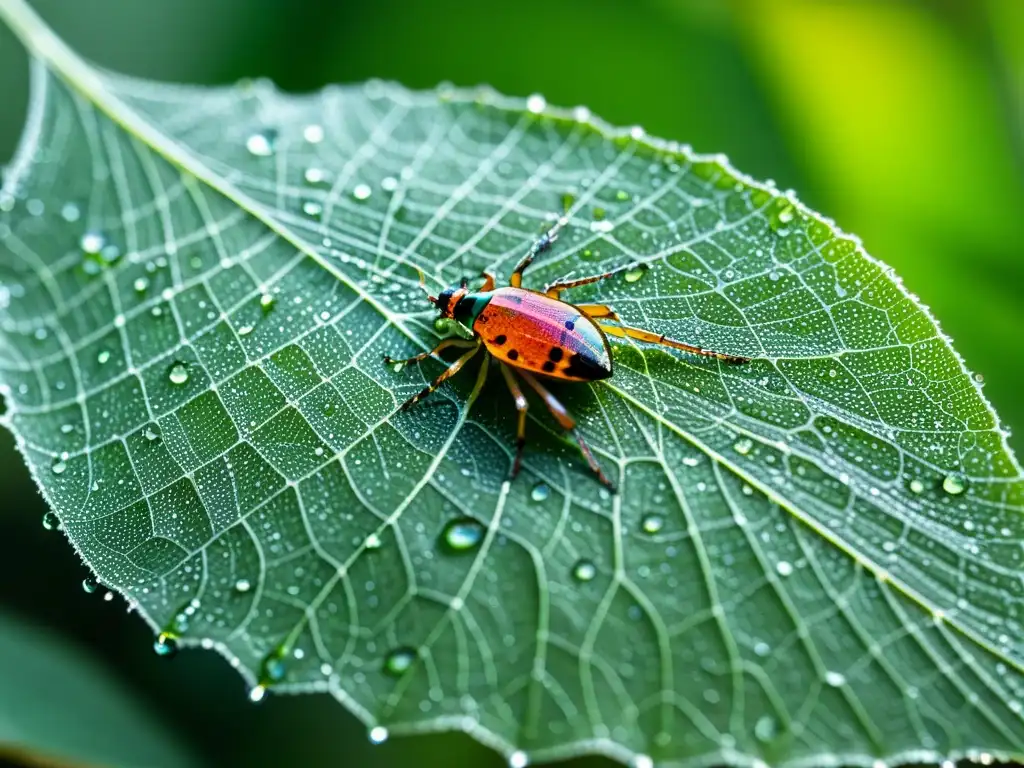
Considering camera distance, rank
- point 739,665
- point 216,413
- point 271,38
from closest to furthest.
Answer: point 739,665, point 216,413, point 271,38

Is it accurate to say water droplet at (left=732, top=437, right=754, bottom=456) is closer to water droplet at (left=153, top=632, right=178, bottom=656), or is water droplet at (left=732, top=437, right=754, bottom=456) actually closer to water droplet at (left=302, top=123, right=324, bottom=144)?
water droplet at (left=153, top=632, right=178, bottom=656)

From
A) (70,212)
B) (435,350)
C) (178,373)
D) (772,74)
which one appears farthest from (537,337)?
(772,74)

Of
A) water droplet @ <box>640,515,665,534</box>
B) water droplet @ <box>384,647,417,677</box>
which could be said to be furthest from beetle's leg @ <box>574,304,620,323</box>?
water droplet @ <box>384,647,417,677</box>

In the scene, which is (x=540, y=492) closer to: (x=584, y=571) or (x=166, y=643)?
(x=584, y=571)

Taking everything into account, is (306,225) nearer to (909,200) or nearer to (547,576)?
(547,576)

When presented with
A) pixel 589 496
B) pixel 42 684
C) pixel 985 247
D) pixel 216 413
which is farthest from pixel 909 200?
pixel 42 684

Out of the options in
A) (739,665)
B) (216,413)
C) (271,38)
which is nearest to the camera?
(739,665)
